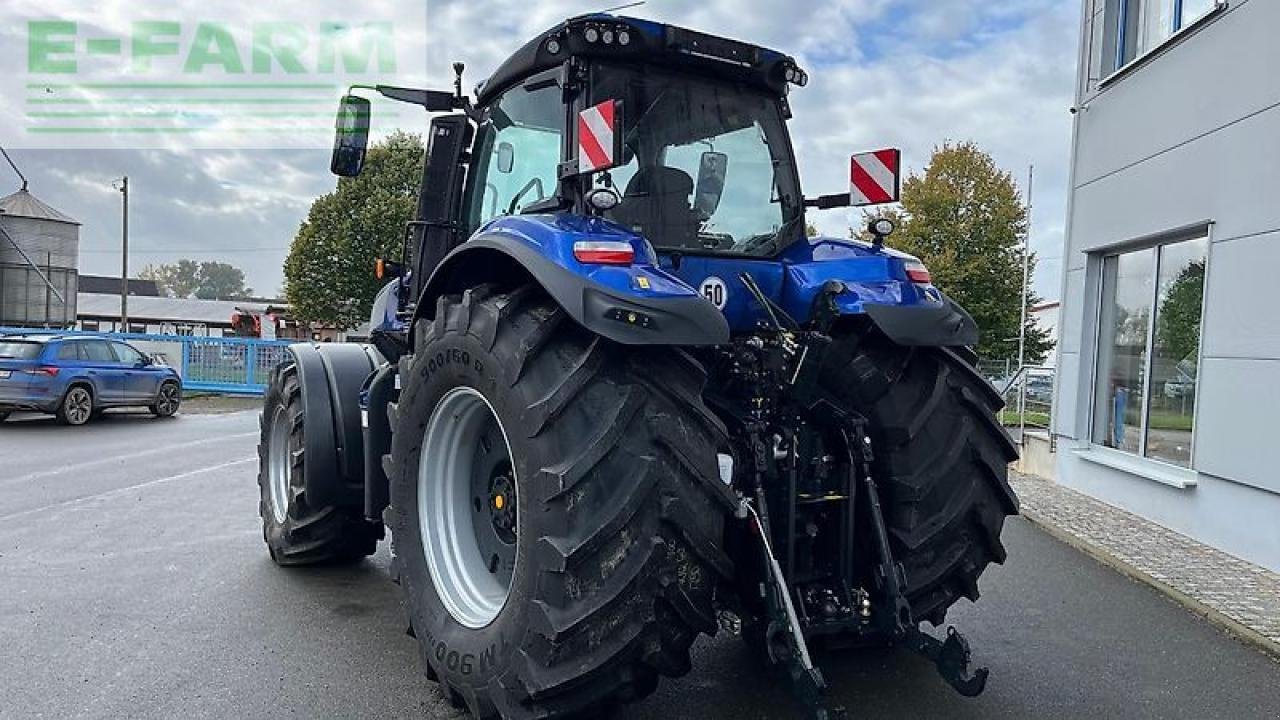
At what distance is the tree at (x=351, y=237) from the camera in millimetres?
30125

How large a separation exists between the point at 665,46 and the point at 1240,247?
577 cm

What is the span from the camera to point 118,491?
863 cm

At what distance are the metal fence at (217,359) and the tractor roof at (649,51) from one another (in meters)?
20.2

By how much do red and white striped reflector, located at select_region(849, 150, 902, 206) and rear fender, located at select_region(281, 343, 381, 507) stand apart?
2996 millimetres

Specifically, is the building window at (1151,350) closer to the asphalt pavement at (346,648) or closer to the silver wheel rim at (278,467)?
the asphalt pavement at (346,648)

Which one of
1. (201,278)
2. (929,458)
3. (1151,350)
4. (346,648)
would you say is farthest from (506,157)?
(201,278)

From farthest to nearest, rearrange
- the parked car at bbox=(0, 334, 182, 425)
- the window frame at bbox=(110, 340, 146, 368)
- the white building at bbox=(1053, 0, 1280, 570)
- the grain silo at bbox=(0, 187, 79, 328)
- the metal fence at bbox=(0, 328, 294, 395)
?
the grain silo at bbox=(0, 187, 79, 328)
the metal fence at bbox=(0, 328, 294, 395)
the window frame at bbox=(110, 340, 146, 368)
the parked car at bbox=(0, 334, 182, 425)
the white building at bbox=(1053, 0, 1280, 570)

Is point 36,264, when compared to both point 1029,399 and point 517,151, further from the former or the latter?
point 517,151

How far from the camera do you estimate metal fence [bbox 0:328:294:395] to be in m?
22.2

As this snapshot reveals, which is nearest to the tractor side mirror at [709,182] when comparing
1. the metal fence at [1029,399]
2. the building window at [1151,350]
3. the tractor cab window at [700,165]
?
the tractor cab window at [700,165]

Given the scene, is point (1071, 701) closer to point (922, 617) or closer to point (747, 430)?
point (922, 617)

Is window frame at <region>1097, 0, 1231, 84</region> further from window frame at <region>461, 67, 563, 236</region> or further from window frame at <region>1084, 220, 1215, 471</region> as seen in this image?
window frame at <region>461, 67, 563, 236</region>

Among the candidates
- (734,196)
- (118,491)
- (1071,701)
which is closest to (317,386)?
(734,196)

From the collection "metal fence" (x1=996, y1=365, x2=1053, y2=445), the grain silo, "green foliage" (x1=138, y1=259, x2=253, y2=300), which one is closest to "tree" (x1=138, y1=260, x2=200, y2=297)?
"green foliage" (x1=138, y1=259, x2=253, y2=300)
